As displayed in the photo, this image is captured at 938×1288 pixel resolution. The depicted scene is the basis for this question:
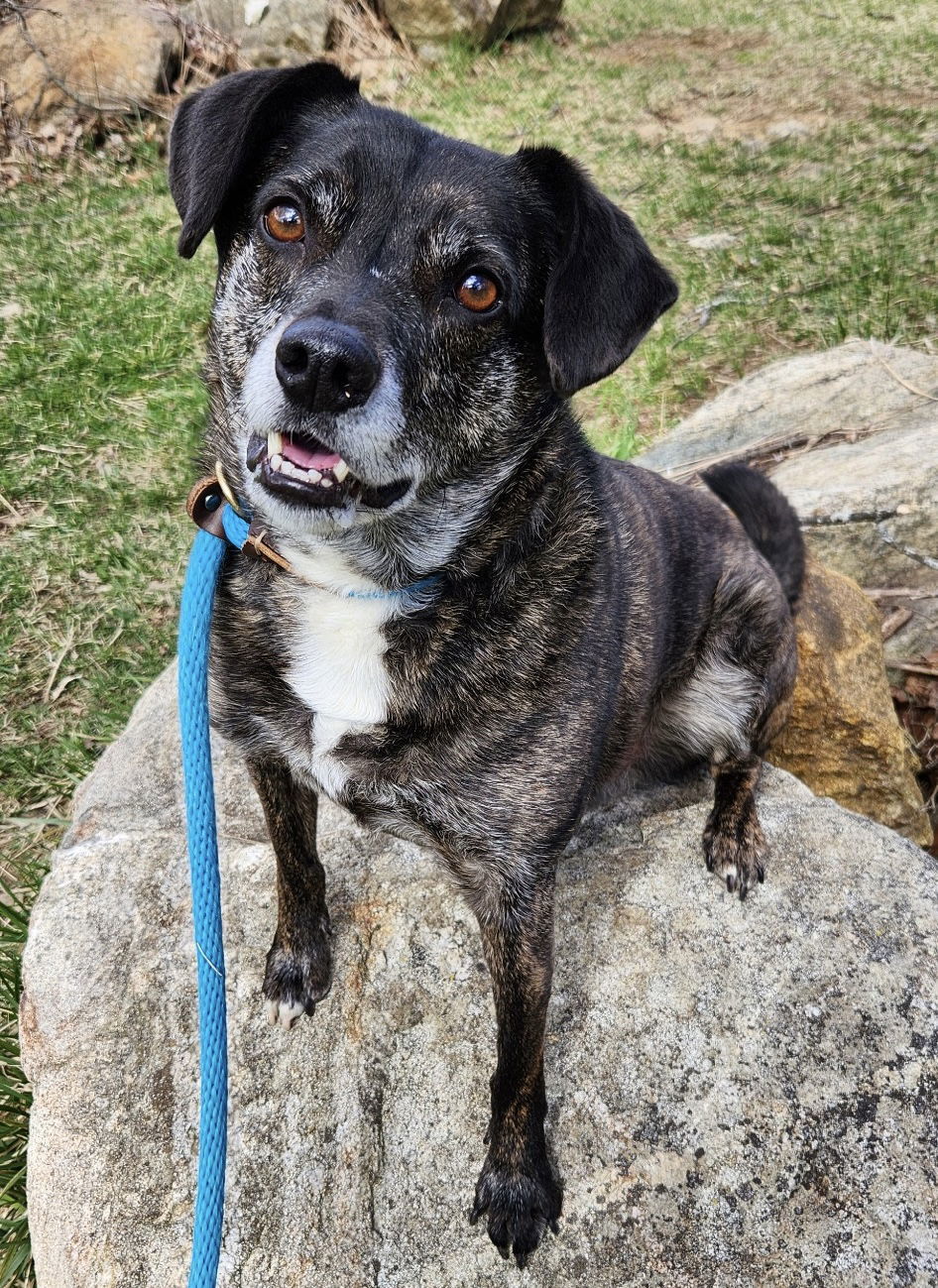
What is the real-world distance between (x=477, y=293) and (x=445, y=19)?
964 cm

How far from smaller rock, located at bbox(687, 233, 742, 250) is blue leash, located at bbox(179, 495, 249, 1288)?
5.91m

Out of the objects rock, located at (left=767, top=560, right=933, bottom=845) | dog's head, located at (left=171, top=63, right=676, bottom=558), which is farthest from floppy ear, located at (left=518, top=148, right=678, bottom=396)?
rock, located at (left=767, top=560, right=933, bottom=845)

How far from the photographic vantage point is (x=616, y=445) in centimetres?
505

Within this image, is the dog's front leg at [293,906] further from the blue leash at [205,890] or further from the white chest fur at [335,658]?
the blue leash at [205,890]

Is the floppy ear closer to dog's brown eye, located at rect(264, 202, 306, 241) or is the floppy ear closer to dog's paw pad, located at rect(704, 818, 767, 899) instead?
dog's brown eye, located at rect(264, 202, 306, 241)

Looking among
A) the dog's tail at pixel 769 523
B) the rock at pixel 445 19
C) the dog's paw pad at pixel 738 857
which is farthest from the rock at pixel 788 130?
the dog's paw pad at pixel 738 857

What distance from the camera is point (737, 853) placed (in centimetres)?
267

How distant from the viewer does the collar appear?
2.18 metres

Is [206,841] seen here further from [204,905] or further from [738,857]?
[738,857]

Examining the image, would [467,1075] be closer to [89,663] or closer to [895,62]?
[89,663]

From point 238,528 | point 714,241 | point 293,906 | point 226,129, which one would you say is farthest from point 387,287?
point 714,241

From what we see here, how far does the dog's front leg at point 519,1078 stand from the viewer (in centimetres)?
205

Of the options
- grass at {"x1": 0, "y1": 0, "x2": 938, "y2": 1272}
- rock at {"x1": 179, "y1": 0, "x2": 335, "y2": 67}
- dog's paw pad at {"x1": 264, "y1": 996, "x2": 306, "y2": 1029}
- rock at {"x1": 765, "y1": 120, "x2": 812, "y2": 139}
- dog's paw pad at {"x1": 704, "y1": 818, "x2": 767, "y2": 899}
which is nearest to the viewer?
dog's paw pad at {"x1": 264, "y1": 996, "x2": 306, "y2": 1029}

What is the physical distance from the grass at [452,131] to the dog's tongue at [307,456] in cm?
205
